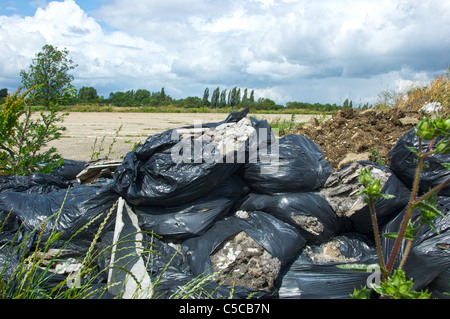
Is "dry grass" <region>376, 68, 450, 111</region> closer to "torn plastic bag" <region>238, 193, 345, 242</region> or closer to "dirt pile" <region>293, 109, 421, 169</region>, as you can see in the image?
"dirt pile" <region>293, 109, 421, 169</region>

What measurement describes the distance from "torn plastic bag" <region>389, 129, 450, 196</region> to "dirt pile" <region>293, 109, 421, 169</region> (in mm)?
658

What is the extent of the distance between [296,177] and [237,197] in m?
0.43

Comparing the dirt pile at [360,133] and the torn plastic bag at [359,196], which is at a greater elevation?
the dirt pile at [360,133]

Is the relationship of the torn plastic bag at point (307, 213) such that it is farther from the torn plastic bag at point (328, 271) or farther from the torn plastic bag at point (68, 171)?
the torn plastic bag at point (68, 171)

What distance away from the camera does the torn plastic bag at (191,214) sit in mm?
2330

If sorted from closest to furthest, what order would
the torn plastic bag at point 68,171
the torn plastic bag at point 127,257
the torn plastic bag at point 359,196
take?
the torn plastic bag at point 127,257 < the torn plastic bag at point 359,196 < the torn plastic bag at point 68,171

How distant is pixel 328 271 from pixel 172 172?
1126 millimetres

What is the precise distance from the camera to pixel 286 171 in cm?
246

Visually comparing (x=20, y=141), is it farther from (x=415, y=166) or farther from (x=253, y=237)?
(x=415, y=166)

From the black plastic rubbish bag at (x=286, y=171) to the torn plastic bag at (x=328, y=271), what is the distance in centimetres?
41

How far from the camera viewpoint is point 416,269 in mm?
1973

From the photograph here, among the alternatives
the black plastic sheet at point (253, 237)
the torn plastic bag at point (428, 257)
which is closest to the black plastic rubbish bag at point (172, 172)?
the black plastic sheet at point (253, 237)

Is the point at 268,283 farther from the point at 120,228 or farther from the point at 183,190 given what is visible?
the point at 120,228

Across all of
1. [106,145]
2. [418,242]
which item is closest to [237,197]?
[418,242]
